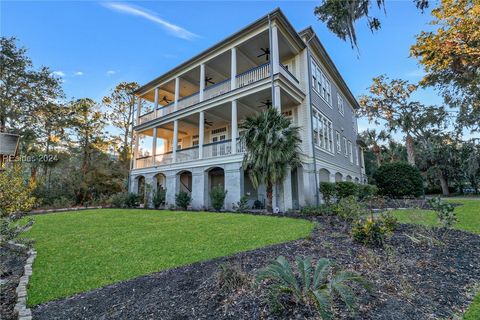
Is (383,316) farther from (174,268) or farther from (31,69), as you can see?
→ (31,69)

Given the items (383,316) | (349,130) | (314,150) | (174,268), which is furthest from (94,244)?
(349,130)

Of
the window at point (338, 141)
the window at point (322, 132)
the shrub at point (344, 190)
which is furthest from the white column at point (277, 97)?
the window at point (338, 141)

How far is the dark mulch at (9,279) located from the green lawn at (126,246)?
8.1 inches

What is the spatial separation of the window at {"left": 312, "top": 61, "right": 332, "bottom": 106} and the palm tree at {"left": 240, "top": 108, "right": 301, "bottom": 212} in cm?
548

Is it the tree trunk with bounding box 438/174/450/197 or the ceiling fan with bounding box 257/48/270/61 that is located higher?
the ceiling fan with bounding box 257/48/270/61

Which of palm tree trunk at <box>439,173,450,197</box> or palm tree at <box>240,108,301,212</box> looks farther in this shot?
palm tree trunk at <box>439,173,450,197</box>

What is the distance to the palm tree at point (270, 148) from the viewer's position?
9547 millimetres

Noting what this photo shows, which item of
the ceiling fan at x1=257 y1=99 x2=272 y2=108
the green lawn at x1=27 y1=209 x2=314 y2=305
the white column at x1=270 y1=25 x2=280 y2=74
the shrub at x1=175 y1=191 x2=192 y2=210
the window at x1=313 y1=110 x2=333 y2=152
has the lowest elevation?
the green lawn at x1=27 y1=209 x2=314 y2=305

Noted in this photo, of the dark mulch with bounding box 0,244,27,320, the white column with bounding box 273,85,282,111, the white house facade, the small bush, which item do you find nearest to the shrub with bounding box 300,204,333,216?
the white house facade

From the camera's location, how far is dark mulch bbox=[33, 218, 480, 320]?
8.30ft

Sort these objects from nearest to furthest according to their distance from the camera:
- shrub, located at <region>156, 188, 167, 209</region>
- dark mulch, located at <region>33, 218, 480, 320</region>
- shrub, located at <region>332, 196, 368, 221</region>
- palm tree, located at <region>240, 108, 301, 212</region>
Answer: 1. dark mulch, located at <region>33, 218, 480, 320</region>
2. shrub, located at <region>332, 196, 368, 221</region>
3. palm tree, located at <region>240, 108, 301, 212</region>
4. shrub, located at <region>156, 188, 167, 209</region>

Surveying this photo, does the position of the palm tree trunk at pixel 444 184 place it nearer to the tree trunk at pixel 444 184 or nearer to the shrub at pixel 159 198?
the tree trunk at pixel 444 184

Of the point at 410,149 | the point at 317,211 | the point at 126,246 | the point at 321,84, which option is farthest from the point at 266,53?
the point at 410,149

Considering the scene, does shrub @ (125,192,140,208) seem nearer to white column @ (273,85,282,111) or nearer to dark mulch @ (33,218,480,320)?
white column @ (273,85,282,111)
